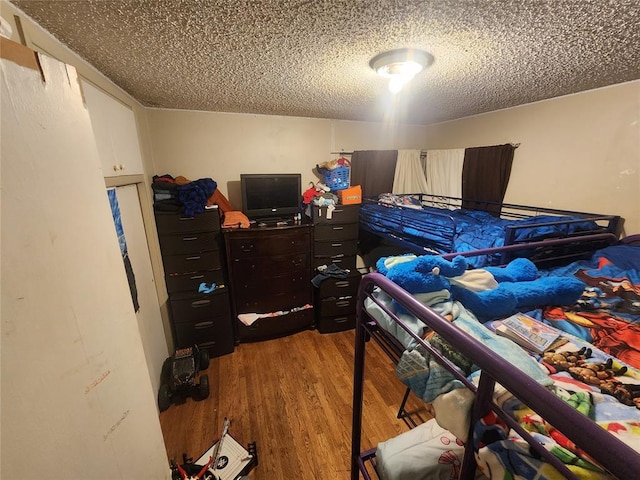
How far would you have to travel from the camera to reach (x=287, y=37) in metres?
1.14

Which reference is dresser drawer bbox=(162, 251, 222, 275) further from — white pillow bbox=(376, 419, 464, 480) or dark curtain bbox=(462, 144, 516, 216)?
dark curtain bbox=(462, 144, 516, 216)

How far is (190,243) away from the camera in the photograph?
89.0 inches

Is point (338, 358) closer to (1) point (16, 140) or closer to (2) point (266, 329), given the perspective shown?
(2) point (266, 329)

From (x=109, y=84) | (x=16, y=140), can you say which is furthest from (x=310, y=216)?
(x=16, y=140)

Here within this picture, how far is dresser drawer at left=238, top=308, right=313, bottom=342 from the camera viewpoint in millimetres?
2580

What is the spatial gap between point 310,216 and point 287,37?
173cm

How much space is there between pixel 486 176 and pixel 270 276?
2669mm

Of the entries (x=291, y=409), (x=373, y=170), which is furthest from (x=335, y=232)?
(x=291, y=409)

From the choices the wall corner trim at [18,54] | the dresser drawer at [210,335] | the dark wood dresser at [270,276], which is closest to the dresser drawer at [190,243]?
the dark wood dresser at [270,276]

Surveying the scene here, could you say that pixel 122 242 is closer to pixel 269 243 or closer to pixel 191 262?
pixel 191 262

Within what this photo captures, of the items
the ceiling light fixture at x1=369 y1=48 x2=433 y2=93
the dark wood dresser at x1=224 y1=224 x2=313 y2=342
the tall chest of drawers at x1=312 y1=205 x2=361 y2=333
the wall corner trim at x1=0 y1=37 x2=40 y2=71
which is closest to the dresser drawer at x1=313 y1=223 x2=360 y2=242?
the tall chest of drawers at x1=312 y1=205 x2=361 y2=333

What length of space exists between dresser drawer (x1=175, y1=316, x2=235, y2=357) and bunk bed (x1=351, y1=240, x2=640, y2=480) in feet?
5.55

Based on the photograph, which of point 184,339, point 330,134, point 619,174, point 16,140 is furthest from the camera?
point 330,134

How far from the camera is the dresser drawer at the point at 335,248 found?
108 inches
